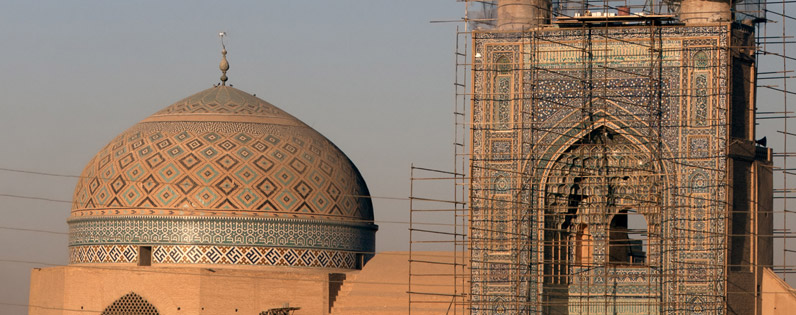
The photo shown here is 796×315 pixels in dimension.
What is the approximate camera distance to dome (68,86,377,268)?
23.0 metres

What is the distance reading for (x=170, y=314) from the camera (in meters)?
22.0

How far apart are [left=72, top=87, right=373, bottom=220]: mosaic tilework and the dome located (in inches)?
0.5

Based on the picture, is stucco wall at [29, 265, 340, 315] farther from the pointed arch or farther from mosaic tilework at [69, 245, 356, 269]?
mosaic tilework at [69, 245, 356, 269]

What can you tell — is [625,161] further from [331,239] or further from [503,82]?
[331,239]

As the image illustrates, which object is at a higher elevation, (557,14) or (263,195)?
(557,14)

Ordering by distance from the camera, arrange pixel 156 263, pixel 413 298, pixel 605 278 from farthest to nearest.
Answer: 1. pixel 156 263
2. pixel 413 298
3. pixel 605 278

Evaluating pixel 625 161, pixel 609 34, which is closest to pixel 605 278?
pixel 625 161

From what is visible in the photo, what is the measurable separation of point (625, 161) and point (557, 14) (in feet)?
5.84

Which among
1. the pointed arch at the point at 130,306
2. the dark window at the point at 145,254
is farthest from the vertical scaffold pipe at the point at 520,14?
the dark window at the point at 145,254

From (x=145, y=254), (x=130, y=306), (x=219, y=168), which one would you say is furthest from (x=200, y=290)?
(x=219, y=168)

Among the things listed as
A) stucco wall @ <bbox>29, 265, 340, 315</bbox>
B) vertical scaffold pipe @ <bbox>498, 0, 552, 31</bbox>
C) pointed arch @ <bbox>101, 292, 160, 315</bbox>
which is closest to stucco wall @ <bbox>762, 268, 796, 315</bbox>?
vertical scaffold pipe @ <bbox>498, 0, 552, 31</bbox>

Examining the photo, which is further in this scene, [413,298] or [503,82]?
[413,298]

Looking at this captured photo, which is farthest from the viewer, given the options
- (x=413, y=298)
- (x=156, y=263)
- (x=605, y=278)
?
(x=156, y=263)

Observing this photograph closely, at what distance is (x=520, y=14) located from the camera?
18.7 meters
